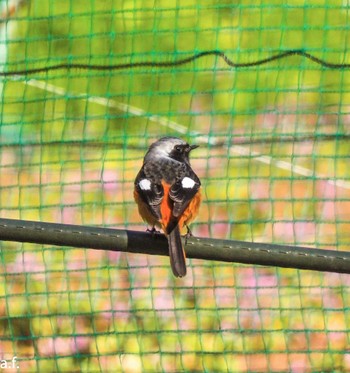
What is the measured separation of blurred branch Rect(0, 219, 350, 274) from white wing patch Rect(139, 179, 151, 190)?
1.03 meters

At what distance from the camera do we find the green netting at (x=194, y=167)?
242 inches

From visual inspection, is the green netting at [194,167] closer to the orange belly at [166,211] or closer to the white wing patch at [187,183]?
the orange belly at [166,211]

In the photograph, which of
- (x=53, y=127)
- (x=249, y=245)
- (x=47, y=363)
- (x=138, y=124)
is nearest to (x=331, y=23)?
(x=138, y=124)

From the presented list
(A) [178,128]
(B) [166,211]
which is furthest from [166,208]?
(A) [178,128]

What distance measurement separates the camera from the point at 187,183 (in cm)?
480

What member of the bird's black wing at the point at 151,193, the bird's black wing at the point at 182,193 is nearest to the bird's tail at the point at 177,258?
the bird's black wing at the point at 182,193

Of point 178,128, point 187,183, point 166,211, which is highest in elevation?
point 178,128

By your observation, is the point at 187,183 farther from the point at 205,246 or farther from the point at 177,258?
the point at 205,246

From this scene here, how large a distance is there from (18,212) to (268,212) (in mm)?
1507

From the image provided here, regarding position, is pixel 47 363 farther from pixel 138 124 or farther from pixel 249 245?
pixel 249 245

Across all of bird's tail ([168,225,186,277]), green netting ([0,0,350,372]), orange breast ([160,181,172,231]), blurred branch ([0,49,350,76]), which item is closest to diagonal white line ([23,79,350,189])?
green netting ([0,0,350,372])

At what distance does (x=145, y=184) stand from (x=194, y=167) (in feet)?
6.57

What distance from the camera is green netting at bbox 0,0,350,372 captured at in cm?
616

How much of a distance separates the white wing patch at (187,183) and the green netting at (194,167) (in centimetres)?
132
